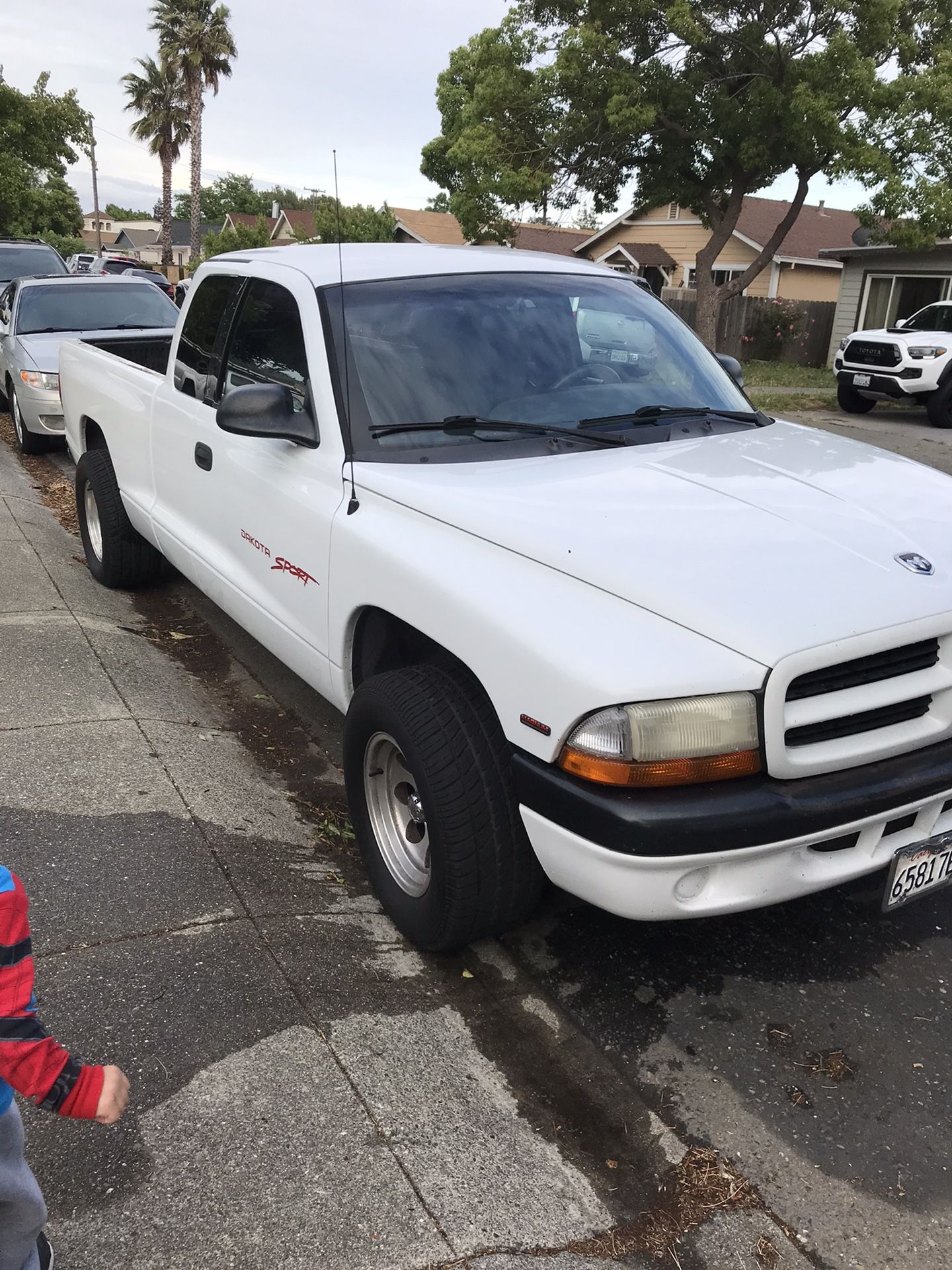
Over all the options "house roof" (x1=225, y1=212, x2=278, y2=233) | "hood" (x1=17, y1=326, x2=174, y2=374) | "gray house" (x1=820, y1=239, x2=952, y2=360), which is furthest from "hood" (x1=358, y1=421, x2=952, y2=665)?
"house roof" (x1=225, y1=212, x2=278, y2=233)

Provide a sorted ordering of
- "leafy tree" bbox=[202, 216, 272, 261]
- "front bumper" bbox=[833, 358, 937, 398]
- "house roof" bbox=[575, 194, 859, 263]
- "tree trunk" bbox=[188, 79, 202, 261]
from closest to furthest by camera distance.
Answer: "front bumper" bbox=[833, 358, 937, 398] → "house roof" bbox=[575, 194, 859, 263] → "leafy tree" bbox=[202, 216, 272, 261] → "tree trunk" bbox=[188, 79, 202, 261]

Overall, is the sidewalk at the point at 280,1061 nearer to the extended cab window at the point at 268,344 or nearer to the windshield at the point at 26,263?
the extended cab window at the point at 268,344

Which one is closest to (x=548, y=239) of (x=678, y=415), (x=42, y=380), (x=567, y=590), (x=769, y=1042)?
(x=42, y=380)

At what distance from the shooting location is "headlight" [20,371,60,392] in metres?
9.91

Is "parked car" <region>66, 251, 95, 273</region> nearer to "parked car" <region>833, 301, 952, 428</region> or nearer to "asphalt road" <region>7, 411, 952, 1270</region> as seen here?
"parked car" <region>833, 301, 952, 428</region>

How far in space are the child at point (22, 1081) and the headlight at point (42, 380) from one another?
9.41 meters

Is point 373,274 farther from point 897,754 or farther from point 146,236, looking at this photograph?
point 146,236

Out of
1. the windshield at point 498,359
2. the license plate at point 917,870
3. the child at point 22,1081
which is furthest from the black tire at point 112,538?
the child at point 22,1081

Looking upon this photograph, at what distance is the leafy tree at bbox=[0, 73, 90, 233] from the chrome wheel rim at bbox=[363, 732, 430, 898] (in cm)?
3018

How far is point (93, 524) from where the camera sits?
627 cm

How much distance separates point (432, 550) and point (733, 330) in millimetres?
28556

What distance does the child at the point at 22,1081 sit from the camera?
1.46 m

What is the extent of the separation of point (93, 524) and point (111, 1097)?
5156mm

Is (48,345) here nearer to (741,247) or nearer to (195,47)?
(741,247)
